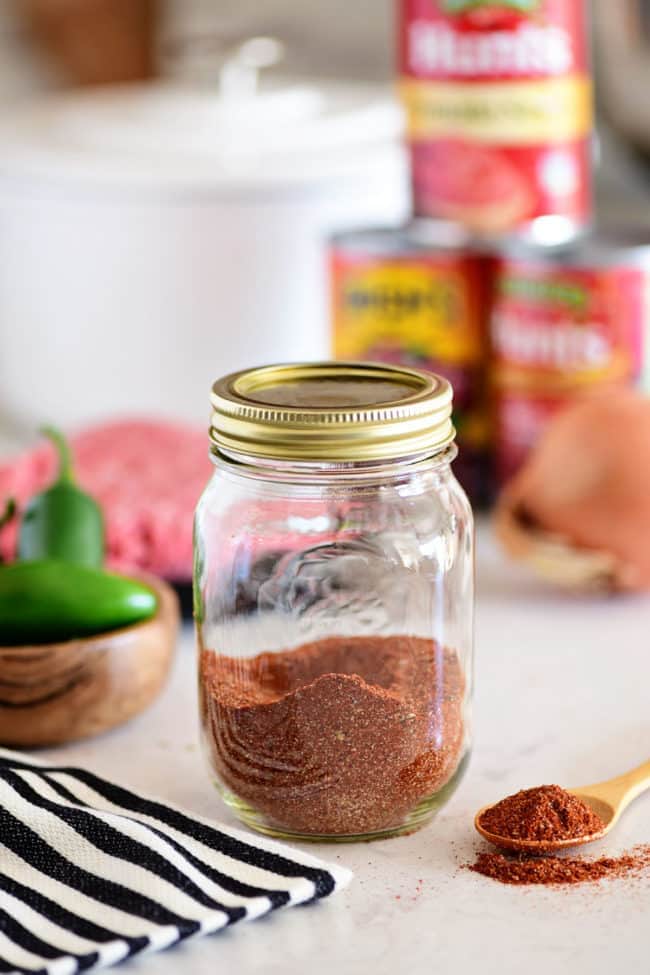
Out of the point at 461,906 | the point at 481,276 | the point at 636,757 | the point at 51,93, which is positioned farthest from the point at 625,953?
the point at 51,93

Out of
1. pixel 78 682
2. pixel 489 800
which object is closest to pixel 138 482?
pixel 78 682

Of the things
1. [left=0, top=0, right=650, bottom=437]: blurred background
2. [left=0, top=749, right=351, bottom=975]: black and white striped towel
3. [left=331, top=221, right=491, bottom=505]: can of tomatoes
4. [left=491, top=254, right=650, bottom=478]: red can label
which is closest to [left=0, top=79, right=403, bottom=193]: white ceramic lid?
[left=0, top=0, right=650, bottom=437]: blurred background

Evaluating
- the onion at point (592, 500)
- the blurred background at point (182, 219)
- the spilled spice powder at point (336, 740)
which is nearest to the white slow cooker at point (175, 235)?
the blurred background at point (182, 219)

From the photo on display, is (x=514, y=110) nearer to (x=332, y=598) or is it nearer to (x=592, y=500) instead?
(x=592, y=500)

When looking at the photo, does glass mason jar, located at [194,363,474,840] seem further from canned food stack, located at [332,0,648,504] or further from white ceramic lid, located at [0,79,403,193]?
white ceramic lid, located at [0,79,403,193]

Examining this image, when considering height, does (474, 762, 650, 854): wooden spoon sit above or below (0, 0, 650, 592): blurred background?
below

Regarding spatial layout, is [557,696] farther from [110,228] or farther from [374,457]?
[110,228]
